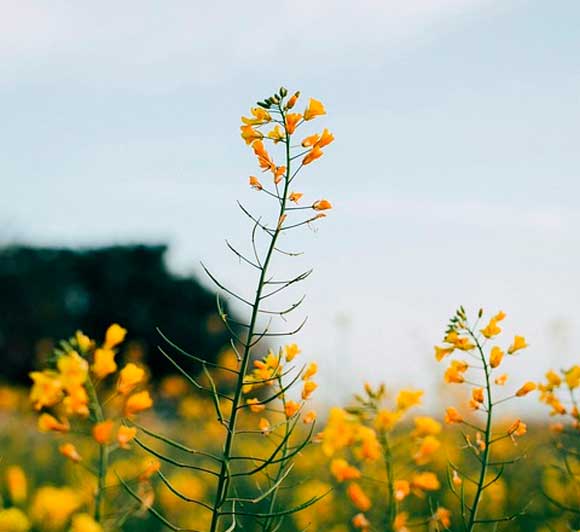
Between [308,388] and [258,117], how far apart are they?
823 millimetres

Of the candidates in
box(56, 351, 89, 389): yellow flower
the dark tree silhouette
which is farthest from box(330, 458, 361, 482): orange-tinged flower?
the dark tree silhouette

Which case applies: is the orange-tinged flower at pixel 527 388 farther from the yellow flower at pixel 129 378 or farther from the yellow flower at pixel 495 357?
the yellow flower at pixel 129 378

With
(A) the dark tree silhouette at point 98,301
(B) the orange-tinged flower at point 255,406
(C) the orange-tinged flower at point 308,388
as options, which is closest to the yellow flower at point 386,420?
(C) the orange-tinged flower at point 308,388

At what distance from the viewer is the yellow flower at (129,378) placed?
2.31 metres

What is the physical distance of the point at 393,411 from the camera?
3.20m

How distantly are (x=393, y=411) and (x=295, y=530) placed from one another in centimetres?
376

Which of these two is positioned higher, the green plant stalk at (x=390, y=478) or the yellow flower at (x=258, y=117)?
the yellow flower at (x=258, y=117)

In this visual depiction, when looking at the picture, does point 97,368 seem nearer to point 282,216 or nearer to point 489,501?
point 282,216

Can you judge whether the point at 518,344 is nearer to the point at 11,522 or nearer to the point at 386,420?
the point at 386,420


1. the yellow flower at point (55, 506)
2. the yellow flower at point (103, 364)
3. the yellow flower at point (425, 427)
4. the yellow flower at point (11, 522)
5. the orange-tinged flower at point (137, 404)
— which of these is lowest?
the yellow flower at point (11, 522)

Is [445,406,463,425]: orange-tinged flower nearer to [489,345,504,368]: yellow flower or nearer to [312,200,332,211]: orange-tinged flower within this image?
[489,345,504,368]: yellow flower

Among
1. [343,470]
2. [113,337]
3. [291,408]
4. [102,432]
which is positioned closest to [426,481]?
[343,470]

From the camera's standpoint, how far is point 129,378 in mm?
2330

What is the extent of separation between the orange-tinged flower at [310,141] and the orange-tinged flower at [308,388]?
2.33 ft
